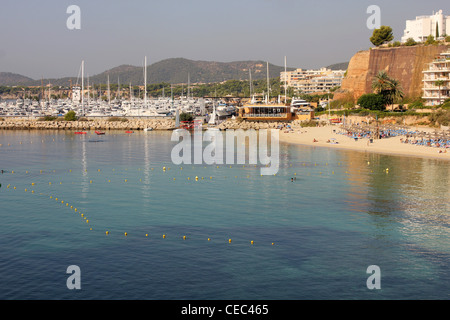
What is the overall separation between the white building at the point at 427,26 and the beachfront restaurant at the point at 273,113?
42167 mm

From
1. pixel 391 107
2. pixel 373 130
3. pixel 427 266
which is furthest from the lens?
pixel 391 107

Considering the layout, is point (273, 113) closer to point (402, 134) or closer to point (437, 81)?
point (437, 81)

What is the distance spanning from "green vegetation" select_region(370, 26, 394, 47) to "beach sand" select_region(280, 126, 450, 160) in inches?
1143

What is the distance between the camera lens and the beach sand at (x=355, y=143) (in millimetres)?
65988

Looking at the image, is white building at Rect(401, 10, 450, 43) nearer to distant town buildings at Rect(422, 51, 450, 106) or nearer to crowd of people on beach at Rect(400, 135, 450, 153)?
distant town buildings at Rect(422, 51, 450, 106)

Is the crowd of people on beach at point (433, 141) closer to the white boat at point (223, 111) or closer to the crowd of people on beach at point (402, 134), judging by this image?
the crowd of people on beach at point (402, 134)

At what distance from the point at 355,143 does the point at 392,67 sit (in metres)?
42.2

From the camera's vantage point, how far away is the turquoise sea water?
2167cm

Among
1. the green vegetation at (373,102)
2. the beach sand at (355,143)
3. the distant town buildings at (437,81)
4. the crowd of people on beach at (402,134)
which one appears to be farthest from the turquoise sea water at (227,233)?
the green vegetation at (373,102)

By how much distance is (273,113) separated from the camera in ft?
445
